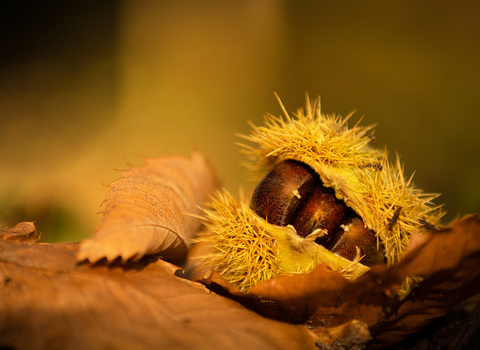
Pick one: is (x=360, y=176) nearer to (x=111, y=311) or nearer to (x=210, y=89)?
(x=111, y=311)

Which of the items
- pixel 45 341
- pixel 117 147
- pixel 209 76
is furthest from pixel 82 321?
pixel 209 76

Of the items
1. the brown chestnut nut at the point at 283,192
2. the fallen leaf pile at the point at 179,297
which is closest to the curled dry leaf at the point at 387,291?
the fallen leaf pile at the point at 179,297

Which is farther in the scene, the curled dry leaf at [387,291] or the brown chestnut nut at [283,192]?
the brown chestnut nut at [283,192]

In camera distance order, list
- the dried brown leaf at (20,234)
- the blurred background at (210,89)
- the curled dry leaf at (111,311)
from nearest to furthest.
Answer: the curled dry leaf at (111,311)
the dried brown leaf at (20,234)
the blurred background at (210,89)

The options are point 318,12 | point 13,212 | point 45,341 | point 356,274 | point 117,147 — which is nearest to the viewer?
point 45,341

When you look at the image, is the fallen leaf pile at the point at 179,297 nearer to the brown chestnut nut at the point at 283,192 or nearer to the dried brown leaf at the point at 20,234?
the dried brown leaf at the point at 20,234

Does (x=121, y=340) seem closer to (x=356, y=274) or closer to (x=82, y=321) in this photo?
(x=82, y=321)

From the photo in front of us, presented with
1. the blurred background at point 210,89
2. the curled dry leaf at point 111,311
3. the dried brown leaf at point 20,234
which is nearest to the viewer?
the curled dry leaf at point 111,311
